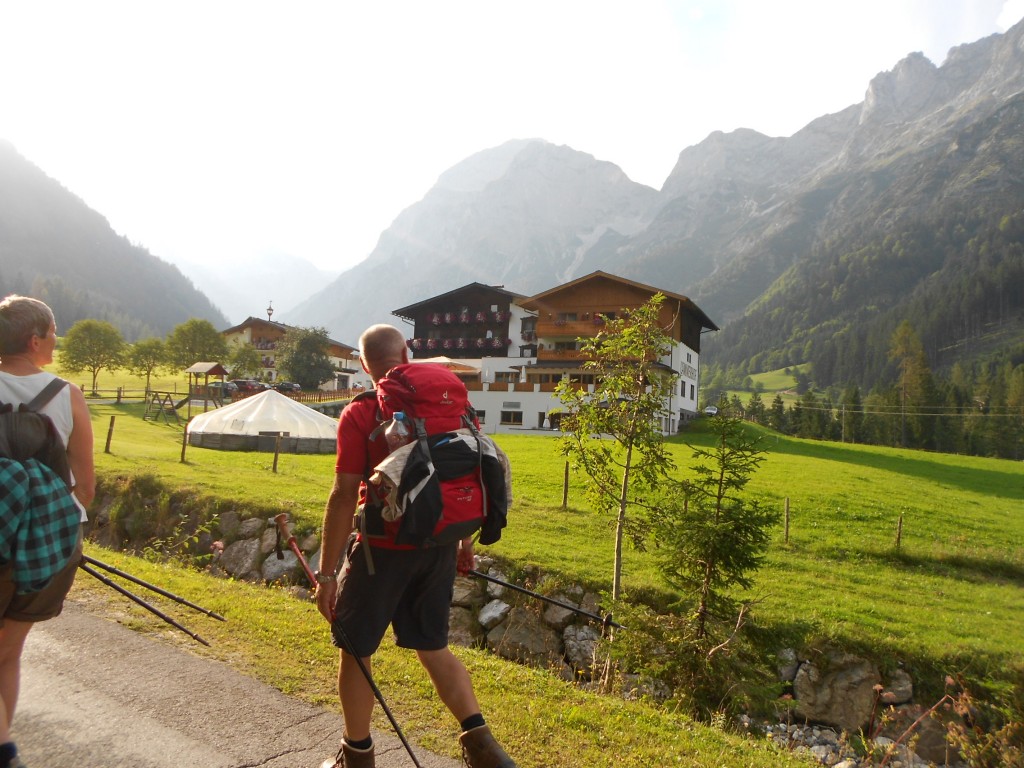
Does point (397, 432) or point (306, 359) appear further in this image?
point (306, 359)

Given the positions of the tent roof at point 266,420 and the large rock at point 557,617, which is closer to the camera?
the large rock at point 557,617

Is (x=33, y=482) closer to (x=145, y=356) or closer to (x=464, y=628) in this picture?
(x=464, y=628)

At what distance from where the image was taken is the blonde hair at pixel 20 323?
3.08 meters

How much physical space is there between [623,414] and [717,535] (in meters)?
2.14

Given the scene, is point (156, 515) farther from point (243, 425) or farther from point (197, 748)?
point (243, 425)

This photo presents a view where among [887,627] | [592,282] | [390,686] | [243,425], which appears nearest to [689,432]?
[592,282]

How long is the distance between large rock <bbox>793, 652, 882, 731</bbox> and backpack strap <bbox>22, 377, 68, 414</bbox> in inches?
391

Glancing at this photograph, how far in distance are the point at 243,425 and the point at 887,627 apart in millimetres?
27484

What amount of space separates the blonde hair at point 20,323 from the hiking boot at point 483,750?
2921mm

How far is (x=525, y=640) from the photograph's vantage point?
1038cm

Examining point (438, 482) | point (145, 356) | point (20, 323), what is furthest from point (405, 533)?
point (145, 356)

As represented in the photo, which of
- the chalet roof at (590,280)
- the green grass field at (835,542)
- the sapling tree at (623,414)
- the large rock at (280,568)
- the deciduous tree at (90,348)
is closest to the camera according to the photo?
the sapling tree at (623,414)

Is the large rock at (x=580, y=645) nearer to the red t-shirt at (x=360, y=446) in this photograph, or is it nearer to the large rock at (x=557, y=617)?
the large rock at (x=557, y=617)

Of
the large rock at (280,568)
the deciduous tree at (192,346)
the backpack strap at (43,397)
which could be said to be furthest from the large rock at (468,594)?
the deciduous tree at (192,346)
